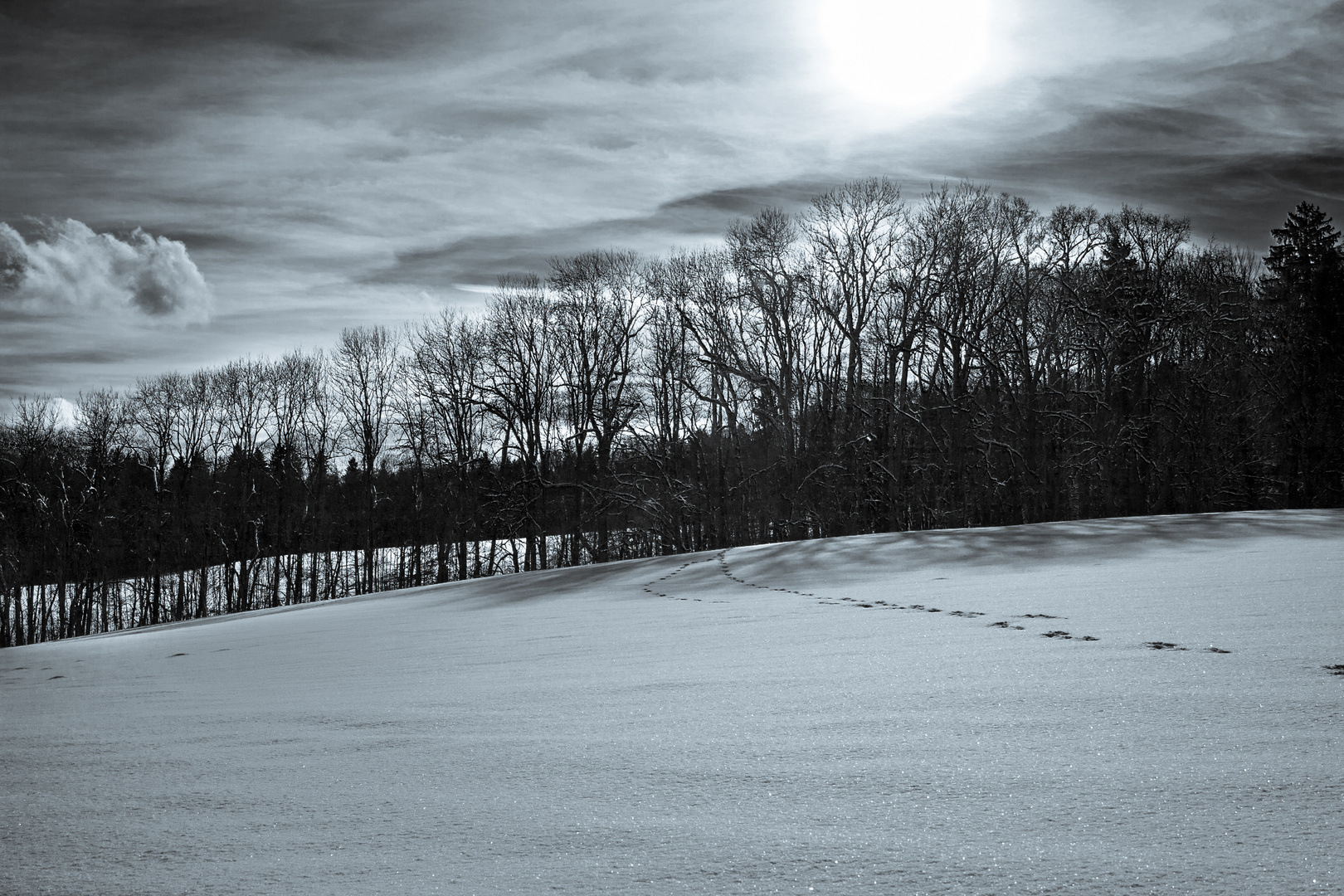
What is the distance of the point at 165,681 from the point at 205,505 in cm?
3777

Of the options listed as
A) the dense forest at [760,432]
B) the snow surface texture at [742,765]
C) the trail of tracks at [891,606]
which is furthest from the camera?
the dense forest at [760,432]

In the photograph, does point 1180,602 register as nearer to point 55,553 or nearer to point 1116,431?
point 1116,431

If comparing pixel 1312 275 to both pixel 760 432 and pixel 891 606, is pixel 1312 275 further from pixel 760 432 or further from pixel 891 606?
pixel 891 606

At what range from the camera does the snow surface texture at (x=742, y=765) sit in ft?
4.32

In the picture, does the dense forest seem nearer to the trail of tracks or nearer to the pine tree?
the pine tree

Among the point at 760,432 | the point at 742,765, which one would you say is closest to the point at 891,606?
the point at 742,765

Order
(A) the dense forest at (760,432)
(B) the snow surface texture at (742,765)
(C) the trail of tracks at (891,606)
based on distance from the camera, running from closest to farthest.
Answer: (B) the snow surface texture at (742,765), (C) the trail of tracks at (891,606), (A) the dense forest at (760,432)

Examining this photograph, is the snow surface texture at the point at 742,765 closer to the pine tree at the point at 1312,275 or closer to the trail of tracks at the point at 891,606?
the trail of tracks at the point at 891,606

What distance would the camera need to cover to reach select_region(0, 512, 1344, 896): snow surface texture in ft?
4.32

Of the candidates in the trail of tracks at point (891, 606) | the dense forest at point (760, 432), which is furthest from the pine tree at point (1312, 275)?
the trail of tracks at point (891, 606)

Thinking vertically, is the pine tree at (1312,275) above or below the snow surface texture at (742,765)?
above

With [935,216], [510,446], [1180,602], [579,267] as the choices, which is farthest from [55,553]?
[1180,602]

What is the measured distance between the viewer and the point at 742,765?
1841 millimetres

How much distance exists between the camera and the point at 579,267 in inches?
1264
